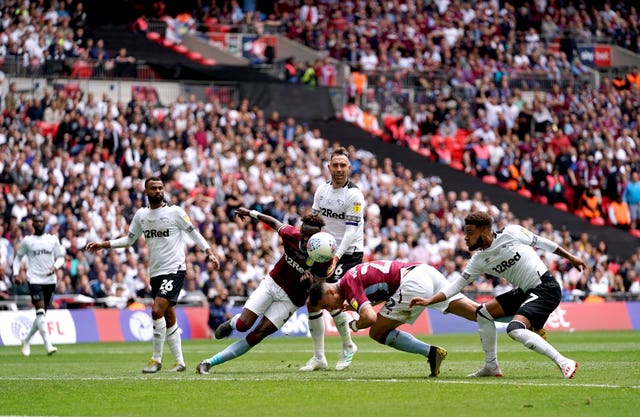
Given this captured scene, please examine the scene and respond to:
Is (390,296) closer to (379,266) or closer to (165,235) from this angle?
(379,266)

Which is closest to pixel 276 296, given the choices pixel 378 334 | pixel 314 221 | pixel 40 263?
pixel 314 221

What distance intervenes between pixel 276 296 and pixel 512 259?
3221 millimetres

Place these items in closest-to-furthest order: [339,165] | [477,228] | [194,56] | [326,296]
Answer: [326,296]
[477,228]
[339,165]
[194,56]

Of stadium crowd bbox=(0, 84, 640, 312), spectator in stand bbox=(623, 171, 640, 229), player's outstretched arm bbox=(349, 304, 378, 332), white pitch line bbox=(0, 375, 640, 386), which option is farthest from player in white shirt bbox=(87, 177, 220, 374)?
spectator in stand bbox=(623, 171, 640, 229)

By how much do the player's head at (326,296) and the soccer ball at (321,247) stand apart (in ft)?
1.46

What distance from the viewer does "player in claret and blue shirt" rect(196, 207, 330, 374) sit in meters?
16.1

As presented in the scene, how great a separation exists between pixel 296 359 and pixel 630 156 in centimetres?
2398

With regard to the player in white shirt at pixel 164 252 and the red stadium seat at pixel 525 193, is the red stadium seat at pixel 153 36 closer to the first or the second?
the red stadium seat at pixel 525 193

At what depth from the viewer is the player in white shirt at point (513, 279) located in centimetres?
1466

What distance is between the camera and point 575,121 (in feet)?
144

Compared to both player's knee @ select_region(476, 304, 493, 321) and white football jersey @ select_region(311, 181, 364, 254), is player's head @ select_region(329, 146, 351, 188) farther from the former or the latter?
player's knee @ select_region(476, 304, 493, 321)

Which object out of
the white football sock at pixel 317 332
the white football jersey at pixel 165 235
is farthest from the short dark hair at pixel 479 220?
A: the white football jersey at pixel 165 235

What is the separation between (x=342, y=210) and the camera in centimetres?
1738

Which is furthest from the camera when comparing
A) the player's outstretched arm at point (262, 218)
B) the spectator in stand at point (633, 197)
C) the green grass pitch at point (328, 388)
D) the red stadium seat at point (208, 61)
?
the red stadium seat at point (208, 61)
